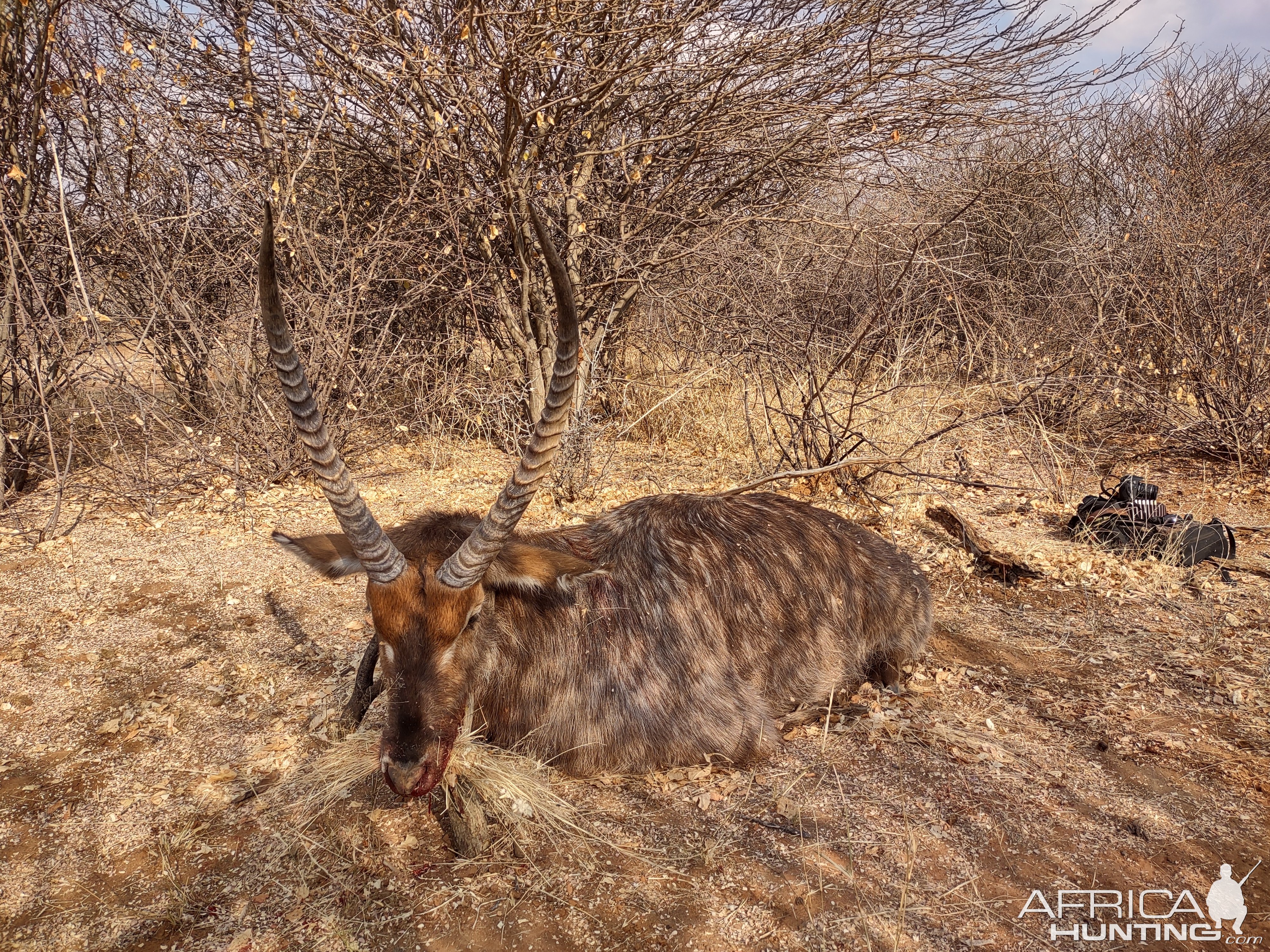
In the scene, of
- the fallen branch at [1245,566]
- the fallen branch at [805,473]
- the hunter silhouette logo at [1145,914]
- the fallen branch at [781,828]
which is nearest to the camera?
the hunter silhouette logo at [1145,914]

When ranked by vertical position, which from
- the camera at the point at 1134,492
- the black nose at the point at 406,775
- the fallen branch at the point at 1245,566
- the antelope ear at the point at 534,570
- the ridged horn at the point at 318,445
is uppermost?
the ridged horn at the point at 318,445

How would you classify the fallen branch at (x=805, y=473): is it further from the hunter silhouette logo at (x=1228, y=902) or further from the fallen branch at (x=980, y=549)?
the hunter silhouette logo at (x=1228, y=902)

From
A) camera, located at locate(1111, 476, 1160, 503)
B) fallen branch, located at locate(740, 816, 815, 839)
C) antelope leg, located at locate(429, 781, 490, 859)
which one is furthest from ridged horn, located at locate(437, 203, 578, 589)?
camera, located at locate(1111, 476, 1160, 503)

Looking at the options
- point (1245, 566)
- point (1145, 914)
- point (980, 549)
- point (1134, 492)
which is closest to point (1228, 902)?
point (1145, 914)

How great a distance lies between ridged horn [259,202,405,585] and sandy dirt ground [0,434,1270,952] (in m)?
1.08

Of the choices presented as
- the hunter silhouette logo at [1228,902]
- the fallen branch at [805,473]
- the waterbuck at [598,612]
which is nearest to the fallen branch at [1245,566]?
the fallen branch at [805,473]

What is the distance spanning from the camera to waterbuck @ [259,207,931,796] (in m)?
2.53

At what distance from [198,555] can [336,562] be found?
318 centimetres

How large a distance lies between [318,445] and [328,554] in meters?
0.73

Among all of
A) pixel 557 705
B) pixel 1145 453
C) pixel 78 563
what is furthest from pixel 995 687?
pixel 78 563

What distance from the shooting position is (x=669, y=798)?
10.3 feet

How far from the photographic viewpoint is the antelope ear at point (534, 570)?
289 cm

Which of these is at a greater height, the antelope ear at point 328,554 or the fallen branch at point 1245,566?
the antelope ear at point 328,554

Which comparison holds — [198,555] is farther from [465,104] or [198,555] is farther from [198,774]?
[465,104]
